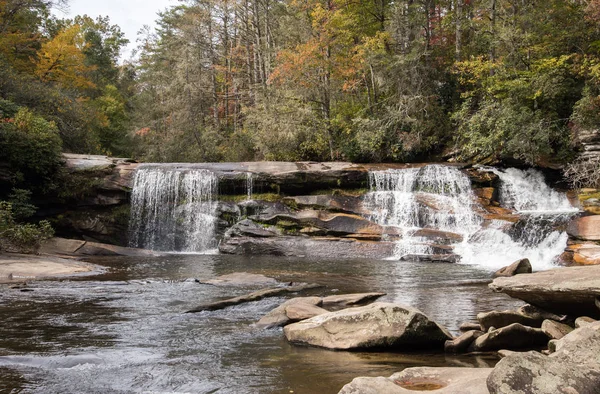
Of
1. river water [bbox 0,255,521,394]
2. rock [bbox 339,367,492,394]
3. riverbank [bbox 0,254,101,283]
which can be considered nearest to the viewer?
rock [bbox 339,367,492,394]

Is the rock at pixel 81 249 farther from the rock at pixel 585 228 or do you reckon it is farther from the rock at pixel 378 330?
the rock at pixel 585 228

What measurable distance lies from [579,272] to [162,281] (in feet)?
28.1

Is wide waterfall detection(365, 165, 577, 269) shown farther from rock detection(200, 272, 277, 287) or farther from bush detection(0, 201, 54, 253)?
bush detection(0, 201, 54, 253)

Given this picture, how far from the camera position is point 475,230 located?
16.3m

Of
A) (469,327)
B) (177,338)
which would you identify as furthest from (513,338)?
(177,338)

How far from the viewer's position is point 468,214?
17.1 meters

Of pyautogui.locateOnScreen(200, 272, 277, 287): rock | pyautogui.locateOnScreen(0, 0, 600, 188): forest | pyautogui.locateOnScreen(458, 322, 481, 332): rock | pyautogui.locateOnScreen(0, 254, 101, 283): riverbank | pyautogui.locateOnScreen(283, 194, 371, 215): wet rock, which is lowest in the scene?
pyautogui.locateOnScreen(200, 272, 277, 287): rock

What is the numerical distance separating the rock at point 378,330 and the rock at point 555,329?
108 centimetres

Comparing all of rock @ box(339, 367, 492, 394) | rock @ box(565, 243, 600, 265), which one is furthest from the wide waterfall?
rock @ box(339, 367, 492, 394)

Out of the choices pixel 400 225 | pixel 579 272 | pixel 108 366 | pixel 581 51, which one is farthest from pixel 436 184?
pixel 108 366

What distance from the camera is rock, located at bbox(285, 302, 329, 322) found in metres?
6.82

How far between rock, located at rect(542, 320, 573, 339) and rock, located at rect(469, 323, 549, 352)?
0.07 meters

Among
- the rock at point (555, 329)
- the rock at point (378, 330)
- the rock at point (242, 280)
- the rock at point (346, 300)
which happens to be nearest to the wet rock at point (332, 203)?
the rock at point (242, 280)

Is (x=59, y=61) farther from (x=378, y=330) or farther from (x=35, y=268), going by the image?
(x=378, y=330)
